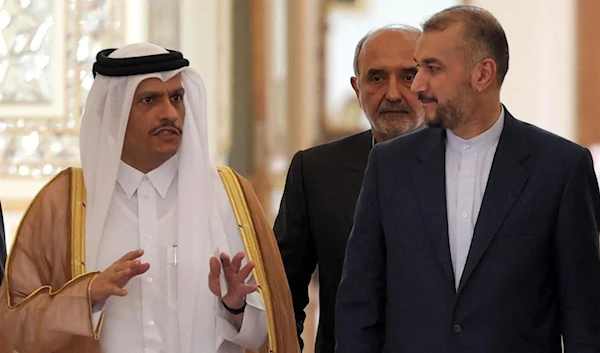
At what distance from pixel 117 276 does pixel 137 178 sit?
17.2 inches

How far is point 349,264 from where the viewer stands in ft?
10.7

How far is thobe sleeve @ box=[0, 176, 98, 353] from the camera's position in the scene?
3400 millimetres

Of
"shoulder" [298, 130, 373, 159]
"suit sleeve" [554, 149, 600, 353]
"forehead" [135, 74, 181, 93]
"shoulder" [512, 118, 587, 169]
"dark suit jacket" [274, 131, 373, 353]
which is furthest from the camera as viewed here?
"shoulder" [298, 130, 373, 159]

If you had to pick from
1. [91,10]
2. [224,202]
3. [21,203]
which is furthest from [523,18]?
[224,202]

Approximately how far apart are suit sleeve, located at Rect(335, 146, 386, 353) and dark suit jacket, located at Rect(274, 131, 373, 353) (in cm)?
60

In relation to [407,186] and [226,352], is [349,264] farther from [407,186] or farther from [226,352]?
[226,352]

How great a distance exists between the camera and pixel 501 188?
3.20 metres

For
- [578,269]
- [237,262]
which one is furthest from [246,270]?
[578,269]

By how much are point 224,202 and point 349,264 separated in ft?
2.01

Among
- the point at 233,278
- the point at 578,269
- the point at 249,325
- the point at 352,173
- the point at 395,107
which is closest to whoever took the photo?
the point at 578,269

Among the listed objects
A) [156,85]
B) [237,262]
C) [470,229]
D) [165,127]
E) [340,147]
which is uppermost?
[156,85]

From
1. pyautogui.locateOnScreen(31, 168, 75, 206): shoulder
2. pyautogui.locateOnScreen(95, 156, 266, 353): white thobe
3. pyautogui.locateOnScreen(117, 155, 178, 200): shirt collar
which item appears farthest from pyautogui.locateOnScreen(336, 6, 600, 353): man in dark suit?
pyautogui.locateOnScreen(31, 168, 75, 206): shoulder

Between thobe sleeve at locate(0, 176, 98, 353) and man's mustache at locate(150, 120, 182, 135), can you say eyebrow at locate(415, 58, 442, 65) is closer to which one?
man's mustache at locate(150, 120, 182, 135)

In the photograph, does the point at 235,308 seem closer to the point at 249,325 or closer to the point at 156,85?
the point at 249,325
